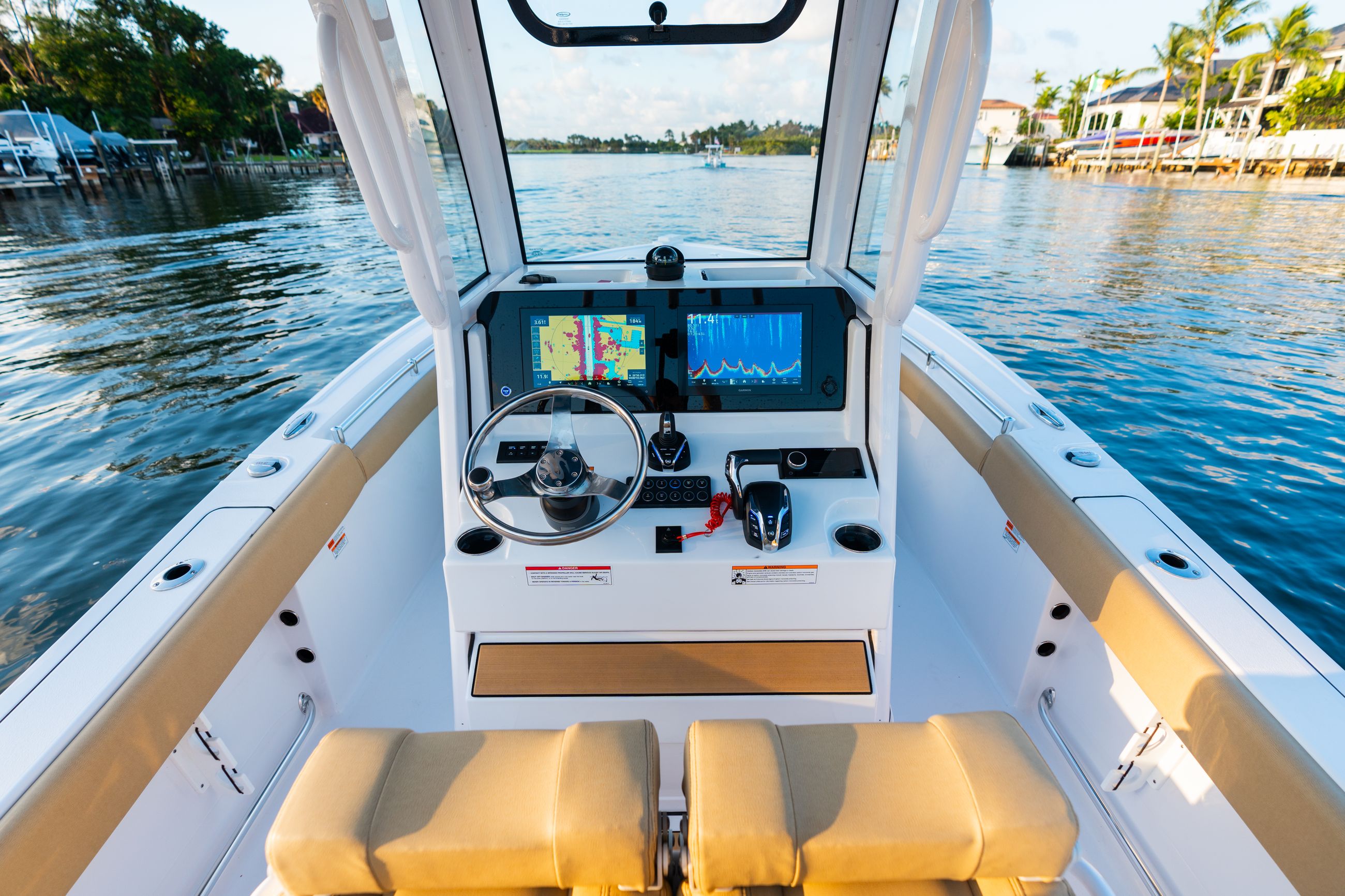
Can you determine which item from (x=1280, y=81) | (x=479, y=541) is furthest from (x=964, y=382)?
(x=1280, y=81)

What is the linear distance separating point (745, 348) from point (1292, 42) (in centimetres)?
3705

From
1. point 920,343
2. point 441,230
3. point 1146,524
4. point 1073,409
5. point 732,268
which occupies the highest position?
point 441,230

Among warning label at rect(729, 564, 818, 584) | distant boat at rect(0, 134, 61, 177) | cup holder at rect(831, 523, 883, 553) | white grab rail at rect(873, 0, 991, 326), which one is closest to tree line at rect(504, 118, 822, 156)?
white grab rail at rect(873, 0, 991, 326)

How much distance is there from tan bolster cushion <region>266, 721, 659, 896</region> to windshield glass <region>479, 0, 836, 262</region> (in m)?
1.99

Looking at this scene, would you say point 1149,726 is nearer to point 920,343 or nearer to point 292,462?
point 920,343

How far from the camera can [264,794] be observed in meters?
1.57

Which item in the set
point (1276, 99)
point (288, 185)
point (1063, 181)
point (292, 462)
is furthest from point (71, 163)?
point (1276, 99)

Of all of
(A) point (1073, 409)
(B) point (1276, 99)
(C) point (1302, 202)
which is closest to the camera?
(A) point (1073, 409)

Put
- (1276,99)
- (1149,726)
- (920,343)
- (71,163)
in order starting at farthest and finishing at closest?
(1276,99)
(71,163)
(920,343)
(1149,726)

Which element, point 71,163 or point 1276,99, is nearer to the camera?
point 71,163

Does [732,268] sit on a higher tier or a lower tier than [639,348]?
higher

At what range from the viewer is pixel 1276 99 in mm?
25750

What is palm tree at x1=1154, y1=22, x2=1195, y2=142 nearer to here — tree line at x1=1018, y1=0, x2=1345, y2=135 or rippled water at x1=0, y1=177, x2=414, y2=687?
tree line at x1=1018, y1=0, x2=1345, y2=135

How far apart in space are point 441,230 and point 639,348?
63cm
